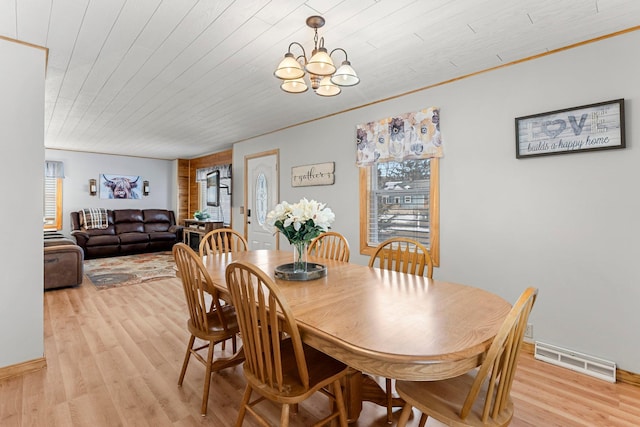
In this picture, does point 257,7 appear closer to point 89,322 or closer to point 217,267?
point 217,267

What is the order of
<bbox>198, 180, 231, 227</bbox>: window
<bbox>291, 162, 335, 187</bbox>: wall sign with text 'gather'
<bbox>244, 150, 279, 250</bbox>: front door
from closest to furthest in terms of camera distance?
<bbox>291, 162, 335, 187</bbox>: wall sign with text 'gather' < <bbox>244, 150, 279, 250</bbox>: front door < <bbox>198, 180, 231, 227</bbox>: window

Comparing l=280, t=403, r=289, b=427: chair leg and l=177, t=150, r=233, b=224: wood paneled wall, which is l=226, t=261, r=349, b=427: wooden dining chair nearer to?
l=280, t=403, r=289, b=427: chair leg

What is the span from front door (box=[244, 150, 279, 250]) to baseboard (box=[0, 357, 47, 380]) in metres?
2.99

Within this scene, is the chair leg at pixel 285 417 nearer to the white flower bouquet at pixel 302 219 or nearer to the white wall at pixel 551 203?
the white flower bouquet at pixel 302 219

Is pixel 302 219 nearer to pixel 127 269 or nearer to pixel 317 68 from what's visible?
pixel 317 68

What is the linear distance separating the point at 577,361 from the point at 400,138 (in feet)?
7.59

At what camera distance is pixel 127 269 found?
5.48 m

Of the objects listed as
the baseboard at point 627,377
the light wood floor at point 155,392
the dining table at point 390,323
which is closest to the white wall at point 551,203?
the baseboard at point 627,377

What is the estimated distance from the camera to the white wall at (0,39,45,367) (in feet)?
7.07

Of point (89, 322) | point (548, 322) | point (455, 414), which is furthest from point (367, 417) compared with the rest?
point (89, 322)

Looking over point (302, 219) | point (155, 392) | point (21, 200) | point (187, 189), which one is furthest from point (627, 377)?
point (187, 189)

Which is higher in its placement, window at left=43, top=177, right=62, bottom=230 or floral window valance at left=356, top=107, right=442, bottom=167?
floral window valance at left=356, top=107, right=442, bottom=167

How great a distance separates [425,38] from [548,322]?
7.51ft

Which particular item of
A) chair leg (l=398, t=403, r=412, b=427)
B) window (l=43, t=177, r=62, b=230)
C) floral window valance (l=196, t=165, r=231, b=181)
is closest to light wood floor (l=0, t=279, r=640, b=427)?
chair leg (l=398, t=403, r=412, b=427)
